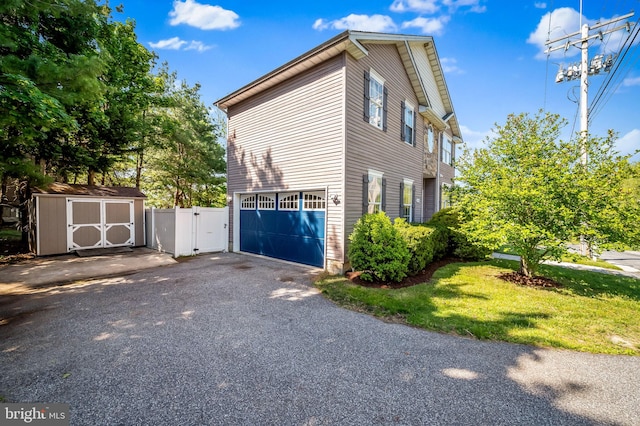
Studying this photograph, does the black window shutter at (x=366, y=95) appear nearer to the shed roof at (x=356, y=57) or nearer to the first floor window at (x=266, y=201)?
the shed roof at (x=356, y=57)

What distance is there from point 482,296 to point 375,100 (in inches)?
272

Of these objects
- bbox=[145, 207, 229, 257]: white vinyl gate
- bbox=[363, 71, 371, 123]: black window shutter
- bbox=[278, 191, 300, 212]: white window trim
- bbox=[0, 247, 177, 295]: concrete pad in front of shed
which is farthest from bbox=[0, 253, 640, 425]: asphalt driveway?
bbox=[363, 71, 371, 123]: black window shutter

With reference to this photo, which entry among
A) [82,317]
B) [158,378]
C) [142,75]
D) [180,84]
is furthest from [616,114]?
[180,84]

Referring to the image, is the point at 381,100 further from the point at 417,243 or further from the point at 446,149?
the point at 446,149

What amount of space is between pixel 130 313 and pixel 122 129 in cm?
1067

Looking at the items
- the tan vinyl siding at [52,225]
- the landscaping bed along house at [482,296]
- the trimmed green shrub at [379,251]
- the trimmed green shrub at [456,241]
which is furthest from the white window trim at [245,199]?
the trimmed green shrub at [456,241]

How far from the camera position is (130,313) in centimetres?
479

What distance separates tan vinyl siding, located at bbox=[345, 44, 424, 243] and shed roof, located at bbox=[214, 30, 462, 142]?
0.30 metres

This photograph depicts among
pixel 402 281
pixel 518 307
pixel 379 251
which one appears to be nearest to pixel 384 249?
Result: pixel 379 251

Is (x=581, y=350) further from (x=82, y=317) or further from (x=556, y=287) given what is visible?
(x=82, y=317)

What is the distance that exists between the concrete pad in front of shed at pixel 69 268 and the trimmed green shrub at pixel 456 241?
10461 mm

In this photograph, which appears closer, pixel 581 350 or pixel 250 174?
pixel 581 350

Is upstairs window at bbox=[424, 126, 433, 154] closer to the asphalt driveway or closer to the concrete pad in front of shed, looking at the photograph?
the asphalt driveway

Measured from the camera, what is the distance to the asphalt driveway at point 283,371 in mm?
2445
